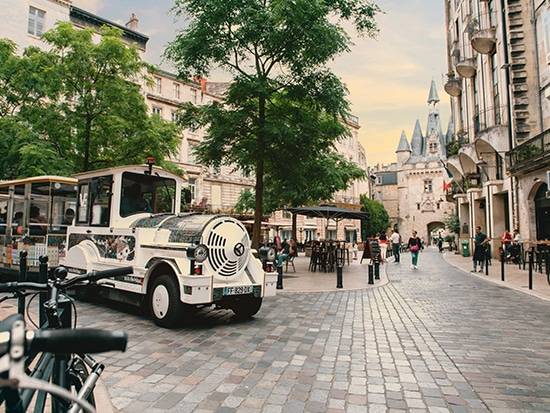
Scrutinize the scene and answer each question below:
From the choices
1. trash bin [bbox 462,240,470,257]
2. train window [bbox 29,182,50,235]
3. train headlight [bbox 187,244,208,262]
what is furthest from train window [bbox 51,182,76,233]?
trash bin [bbox 462,240,470,257]

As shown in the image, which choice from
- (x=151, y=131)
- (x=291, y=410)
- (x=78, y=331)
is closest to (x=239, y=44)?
(x=151, y=131)

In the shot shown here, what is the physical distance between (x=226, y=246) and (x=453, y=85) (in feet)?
103

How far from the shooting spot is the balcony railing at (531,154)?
1762 cm

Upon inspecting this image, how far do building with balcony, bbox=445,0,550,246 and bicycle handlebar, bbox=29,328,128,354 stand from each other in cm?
2059

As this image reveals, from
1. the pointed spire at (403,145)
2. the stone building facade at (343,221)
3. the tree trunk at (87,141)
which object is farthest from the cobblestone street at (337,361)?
the pointed spire at (403,145)

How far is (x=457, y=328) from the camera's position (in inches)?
270

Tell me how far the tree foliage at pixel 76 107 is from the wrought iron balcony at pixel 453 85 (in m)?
25.0

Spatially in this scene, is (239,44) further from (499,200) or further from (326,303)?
(499,200)

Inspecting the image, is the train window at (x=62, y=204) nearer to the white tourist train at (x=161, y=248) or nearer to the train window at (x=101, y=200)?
the white tourist train at (x=161, y=248)

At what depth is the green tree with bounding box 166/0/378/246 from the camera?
39.3 feet

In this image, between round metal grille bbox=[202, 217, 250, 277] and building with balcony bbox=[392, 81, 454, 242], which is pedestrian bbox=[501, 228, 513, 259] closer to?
round metal grille bbox=[202, 217, 250, 277]

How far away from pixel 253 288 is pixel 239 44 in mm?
8543

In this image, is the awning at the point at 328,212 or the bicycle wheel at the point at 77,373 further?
the awning at the point at 328,212

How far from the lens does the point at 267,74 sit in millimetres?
13422
